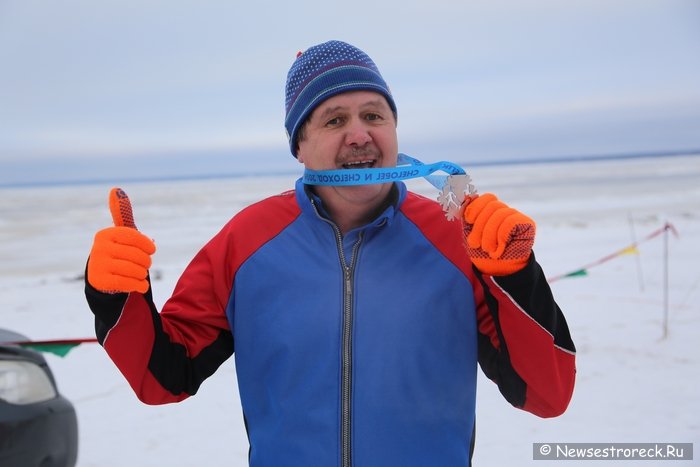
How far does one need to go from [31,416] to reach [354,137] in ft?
6.11

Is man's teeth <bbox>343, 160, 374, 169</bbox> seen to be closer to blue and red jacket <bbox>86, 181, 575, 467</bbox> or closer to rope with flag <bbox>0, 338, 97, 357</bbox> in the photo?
blue and red jacket <bbox>86, 181, 575, 467</bbox>

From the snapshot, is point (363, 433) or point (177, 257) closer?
point (363, 433)

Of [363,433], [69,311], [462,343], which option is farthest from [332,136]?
[69,311]

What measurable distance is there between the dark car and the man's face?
1.68 metres

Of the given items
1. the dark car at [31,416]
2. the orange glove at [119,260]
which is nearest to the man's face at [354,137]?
the orange glove at [119,260]

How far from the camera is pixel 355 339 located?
1498 mm

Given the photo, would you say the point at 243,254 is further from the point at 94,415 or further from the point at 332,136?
the point at 94,415

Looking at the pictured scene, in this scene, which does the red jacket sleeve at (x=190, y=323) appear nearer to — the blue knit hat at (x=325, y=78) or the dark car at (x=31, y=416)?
the blue knit hat at (x=325, y=78)

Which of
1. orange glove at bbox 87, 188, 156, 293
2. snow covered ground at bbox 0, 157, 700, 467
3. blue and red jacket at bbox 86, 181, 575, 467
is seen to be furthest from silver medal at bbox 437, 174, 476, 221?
snow covered ground at bbox 0, 157, 700, 467

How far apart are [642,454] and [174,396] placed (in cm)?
274

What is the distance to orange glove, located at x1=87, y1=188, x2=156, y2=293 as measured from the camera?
4.48ft

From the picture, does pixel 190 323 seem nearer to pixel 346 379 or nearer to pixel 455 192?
pixel 346 379

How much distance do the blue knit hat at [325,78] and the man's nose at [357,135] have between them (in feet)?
0.40

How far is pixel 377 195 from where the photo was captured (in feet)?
5.52
